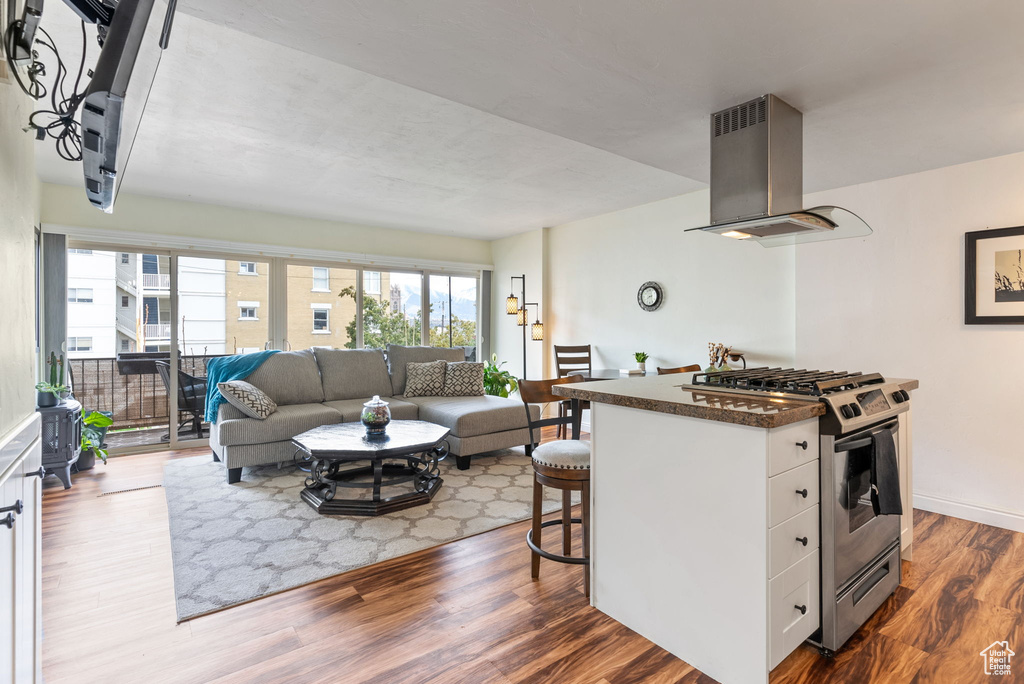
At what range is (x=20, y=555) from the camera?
120 centimetres

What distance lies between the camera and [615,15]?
162 cm

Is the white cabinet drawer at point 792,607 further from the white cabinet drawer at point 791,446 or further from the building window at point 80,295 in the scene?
the building window at point 80,295

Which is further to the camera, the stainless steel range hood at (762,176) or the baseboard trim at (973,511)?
the baseboard trim at (973,511)

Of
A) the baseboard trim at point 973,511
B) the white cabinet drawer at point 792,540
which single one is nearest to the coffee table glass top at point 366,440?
the white cabinet drawer at point 792,540

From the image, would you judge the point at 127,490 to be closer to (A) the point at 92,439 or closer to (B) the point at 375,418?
(A) the point at 92,439

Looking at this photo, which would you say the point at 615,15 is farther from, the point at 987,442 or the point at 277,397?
the point at 277,397

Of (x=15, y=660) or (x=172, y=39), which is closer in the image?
(x=15, y=660)

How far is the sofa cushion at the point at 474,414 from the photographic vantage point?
422cm

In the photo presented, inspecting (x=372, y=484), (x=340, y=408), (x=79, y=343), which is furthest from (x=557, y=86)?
(x=79, y=343)

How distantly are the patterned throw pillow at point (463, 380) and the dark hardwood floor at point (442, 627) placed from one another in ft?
8.35

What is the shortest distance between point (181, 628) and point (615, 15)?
277cm

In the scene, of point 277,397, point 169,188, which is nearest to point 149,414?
point 277,397

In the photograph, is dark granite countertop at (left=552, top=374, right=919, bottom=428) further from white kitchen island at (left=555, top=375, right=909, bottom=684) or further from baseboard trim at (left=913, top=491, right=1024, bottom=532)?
baseboard trim at (left=913, top=491, right=1024, bottom=532)

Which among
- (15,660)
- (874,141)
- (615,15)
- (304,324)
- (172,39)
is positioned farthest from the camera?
(304,324)
